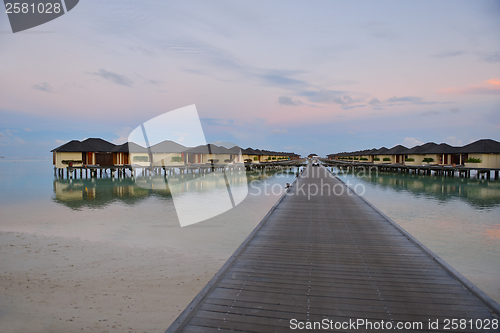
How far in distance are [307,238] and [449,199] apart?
14283 millimetres

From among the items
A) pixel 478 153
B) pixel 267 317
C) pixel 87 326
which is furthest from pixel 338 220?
pixel 478 153

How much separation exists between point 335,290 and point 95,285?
4625 millimetres

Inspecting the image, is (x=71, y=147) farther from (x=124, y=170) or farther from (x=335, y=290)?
(x=335, y=290)

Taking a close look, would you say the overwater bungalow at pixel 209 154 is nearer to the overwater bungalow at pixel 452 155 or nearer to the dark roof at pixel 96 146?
the dark roof at pixel 96 146

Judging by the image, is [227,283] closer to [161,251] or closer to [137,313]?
[137,313]

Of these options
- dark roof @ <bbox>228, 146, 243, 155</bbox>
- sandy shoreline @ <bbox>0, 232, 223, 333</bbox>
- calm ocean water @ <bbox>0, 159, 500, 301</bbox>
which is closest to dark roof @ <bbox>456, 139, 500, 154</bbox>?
calm ocean water @ <bbox>0, 159, 500, 301</bbox>

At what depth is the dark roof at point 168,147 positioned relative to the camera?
36088 mm

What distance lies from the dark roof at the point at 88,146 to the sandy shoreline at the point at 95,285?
27709mm

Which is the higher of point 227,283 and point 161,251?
point 227,283

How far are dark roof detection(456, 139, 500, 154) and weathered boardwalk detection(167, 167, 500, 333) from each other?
1351 inches

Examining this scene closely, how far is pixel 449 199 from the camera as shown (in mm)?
16594

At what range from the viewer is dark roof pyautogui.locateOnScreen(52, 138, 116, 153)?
105ft

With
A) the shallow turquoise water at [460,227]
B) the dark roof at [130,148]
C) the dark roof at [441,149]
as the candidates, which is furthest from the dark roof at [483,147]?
the dark roof at [130,148]

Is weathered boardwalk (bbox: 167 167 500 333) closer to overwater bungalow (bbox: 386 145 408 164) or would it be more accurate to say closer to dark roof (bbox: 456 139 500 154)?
dark roof (bbox: 456 139 500 154)
